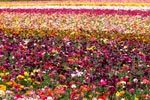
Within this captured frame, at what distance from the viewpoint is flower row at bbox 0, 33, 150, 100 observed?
5199 millimetres

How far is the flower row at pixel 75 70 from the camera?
520 centimetres

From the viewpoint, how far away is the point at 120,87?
5.69 meters

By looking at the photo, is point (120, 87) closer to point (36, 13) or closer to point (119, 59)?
point (119, 59)

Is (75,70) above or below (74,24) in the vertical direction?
above

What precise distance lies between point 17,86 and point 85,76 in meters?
1.16

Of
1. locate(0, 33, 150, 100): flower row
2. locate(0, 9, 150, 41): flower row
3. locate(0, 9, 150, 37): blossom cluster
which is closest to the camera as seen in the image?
locate(0, 33, 150, 100): flower row

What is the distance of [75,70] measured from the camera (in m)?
6.55

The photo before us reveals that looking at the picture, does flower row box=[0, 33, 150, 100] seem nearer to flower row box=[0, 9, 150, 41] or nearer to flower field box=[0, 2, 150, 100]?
flower field box=[0, 2, 150, 100]

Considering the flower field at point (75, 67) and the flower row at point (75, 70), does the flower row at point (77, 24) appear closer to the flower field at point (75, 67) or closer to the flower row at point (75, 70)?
the flower field at point (75, 67)

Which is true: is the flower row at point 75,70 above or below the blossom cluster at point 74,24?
above

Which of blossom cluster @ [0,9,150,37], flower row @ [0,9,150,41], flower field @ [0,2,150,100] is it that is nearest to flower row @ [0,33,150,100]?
flower field @ [0,2,150,100]

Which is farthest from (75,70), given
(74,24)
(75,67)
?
(74,24)

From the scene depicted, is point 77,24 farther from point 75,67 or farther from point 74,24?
point 75,67

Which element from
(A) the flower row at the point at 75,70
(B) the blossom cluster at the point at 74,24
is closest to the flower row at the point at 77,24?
(B) the blossom cluster at the point at 74,24
